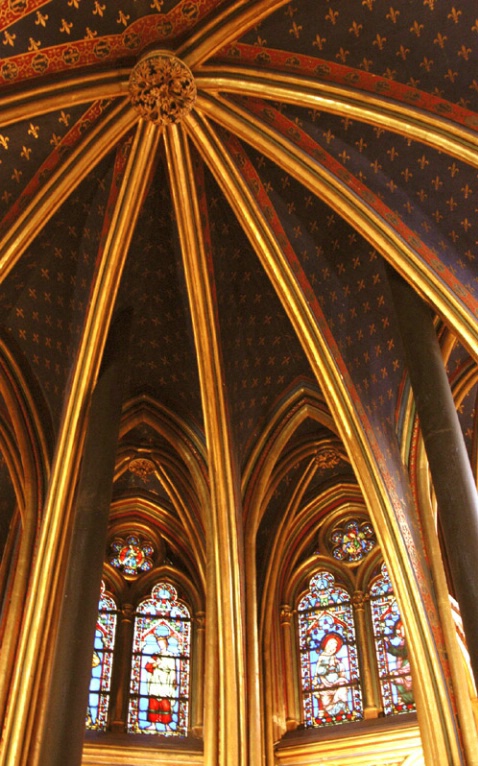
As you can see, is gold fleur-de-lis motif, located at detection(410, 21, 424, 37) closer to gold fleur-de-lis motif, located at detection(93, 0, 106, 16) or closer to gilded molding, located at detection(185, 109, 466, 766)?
gilded molding, located at detection(185, 109, 466, 766)

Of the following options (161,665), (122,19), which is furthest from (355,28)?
(161,665)

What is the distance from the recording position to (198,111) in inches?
401

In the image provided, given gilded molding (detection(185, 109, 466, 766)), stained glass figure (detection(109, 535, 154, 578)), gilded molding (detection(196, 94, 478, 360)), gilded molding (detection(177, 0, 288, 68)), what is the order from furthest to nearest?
stained glass figure (detection(109, 535, 154, 578)), gilded molding (detection(185, 109, 466, 766)), gilded molding (detection(196, 94, 478, 360)), gilded molding (detection(177, 0, 288, 68))

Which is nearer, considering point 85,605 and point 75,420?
point 85,605

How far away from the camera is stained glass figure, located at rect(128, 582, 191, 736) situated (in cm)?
1243

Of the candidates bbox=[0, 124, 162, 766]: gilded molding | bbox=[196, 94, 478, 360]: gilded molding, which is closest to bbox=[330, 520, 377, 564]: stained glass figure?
bbox=[0, 124, 162, 766]: gilded molding

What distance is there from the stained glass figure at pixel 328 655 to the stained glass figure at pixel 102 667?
2.70 m

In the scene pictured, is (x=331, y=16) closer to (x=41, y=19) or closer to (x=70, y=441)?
(x=41, y=19)

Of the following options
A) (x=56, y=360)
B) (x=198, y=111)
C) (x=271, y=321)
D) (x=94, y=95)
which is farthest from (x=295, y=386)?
(x=94, y=95)

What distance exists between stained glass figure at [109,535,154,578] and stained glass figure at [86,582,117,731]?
22.3 inches

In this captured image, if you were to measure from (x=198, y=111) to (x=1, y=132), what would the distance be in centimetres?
215

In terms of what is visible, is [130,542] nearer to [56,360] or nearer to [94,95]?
[56,360]

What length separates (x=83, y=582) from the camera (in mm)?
8328

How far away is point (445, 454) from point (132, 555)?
7.32 meters
